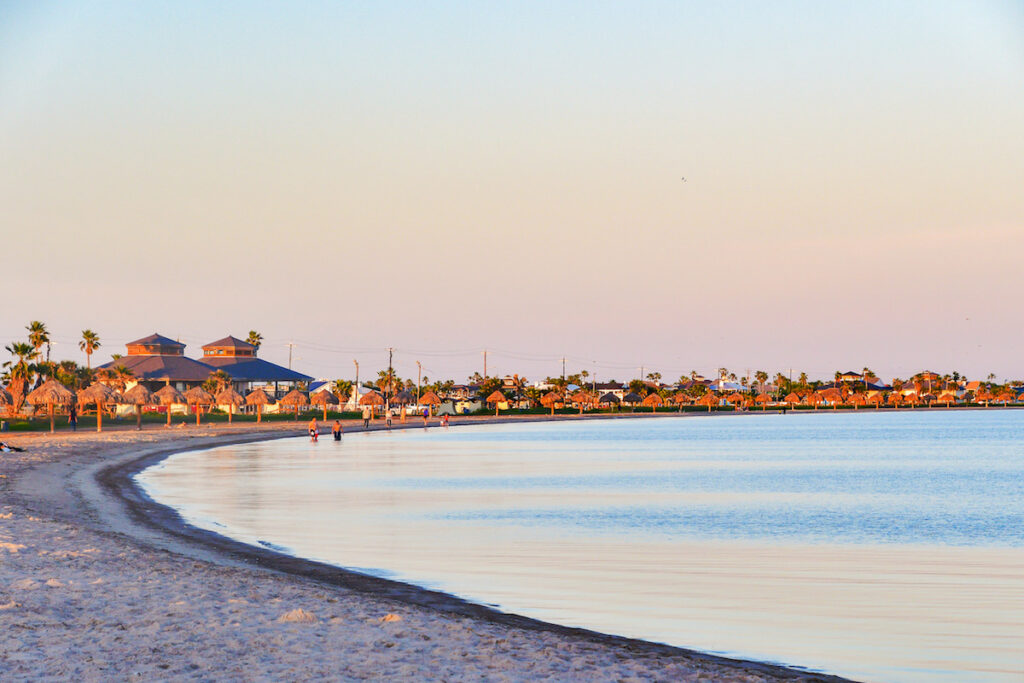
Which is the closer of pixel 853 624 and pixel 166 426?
pixel 853 624

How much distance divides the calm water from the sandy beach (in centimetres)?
132

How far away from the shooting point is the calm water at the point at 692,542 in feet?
38.5

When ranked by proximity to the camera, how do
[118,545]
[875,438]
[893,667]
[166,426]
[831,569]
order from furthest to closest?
[875,438] < [166,426] < [831,569] < [118,545] < [893,667]

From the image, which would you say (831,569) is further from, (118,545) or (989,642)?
(118,545)

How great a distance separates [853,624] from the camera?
1236 centimetres

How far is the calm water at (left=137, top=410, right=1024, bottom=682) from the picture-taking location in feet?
38.5

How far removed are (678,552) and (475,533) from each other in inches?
176

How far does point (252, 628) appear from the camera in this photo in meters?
10.1

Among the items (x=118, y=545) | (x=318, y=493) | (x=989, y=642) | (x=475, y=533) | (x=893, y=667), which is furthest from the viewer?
(x=318, y=493)

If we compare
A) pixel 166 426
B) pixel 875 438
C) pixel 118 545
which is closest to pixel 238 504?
pixel 118 545

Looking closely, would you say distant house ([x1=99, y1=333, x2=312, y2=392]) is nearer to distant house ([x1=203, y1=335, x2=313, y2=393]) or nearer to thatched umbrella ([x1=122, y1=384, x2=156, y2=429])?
distant house ([x1=203, y1=335, x2=313, y2=393])

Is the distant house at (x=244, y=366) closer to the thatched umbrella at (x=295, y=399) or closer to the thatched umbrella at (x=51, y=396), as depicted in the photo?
the thatched umbrella at (x=295, y=399)

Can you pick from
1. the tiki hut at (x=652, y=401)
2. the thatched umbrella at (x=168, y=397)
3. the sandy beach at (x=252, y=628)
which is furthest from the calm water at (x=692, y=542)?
the tiki hut at (x=652, y=401)

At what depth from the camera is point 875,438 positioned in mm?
87688
